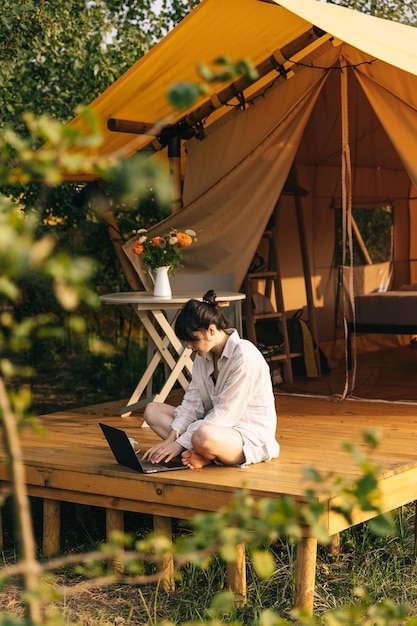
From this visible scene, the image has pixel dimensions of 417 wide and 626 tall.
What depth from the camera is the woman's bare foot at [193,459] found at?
3890 millimetres

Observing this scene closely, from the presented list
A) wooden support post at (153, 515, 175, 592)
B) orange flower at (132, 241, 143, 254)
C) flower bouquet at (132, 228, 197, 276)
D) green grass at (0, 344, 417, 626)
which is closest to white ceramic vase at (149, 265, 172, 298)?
flower bouquet at (132, 228, 197, 276)

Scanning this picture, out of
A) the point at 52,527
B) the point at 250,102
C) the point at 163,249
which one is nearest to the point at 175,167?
the point at 250,102

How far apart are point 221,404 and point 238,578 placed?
680 mm

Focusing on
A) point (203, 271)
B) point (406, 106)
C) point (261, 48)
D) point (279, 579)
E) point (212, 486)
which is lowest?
point (279, 579)

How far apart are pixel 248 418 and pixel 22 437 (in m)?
1.35

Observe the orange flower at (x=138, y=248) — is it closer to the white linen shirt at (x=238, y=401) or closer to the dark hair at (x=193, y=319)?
the white linen shirt at (x=238, y=401)

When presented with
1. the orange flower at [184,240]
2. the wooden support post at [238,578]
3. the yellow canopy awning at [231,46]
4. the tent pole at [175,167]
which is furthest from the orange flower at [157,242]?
the wooden support post at [238,578]

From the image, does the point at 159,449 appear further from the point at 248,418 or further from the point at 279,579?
the point at 279,579

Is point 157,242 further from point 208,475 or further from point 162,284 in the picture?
point 208,475

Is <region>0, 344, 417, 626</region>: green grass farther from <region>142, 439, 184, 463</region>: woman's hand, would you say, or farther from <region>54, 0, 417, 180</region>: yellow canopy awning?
<region>54, 0, 417, 180</region>: yellow canopy awning

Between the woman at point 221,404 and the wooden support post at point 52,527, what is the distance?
55cm

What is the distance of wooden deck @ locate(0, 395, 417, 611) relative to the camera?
11.8ft

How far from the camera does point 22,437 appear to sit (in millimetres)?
4711

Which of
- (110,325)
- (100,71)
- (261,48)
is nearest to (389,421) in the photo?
(261,48)
